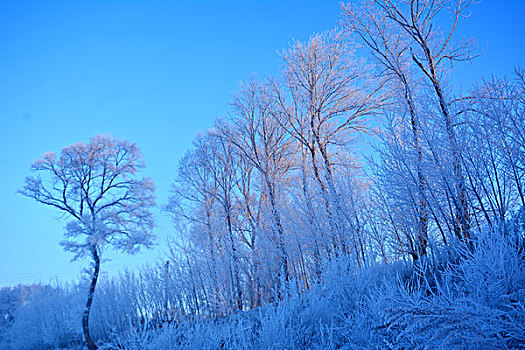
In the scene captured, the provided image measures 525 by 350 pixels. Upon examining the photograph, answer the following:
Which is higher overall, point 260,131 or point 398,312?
point 260,131

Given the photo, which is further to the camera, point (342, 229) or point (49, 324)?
point (49, 324)

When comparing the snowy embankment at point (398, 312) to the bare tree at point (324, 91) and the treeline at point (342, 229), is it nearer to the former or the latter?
the treeline at point (342, 229)

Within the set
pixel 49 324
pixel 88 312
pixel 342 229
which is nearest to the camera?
pixel 342 229

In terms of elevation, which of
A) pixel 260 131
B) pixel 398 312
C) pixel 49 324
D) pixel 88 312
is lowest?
pixel 49 324

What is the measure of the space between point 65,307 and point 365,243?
48.5 feet

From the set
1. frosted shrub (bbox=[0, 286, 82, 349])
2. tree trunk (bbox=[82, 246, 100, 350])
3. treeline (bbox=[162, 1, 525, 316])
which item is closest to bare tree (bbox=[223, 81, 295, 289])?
treeline (bbox=[162, 1, 525, 316])

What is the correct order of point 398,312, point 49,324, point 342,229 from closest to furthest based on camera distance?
point 398,312, point 342,229, point 49,324

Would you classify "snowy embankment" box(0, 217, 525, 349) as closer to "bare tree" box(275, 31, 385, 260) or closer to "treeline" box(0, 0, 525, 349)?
"treeline" box(0, 0, 525, 349)

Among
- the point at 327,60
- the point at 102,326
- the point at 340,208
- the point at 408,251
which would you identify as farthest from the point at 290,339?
the point at 102,326

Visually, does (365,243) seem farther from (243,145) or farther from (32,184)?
(32,184)

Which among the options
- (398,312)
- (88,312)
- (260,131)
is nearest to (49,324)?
(88,312)

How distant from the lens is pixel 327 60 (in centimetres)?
1202

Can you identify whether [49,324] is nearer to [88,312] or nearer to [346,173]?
[88,312]

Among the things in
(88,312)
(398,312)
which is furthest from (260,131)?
(398,312)
